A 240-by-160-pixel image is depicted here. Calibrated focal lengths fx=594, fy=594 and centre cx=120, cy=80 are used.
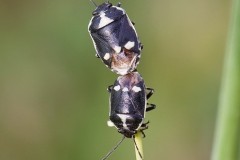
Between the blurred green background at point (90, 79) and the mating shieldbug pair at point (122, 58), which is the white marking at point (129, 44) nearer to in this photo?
the mating shieldbug pair at point (122, 58)

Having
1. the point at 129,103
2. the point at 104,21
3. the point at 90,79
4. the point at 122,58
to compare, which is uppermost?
the point at 104,21

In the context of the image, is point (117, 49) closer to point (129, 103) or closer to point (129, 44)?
point (129, 44)

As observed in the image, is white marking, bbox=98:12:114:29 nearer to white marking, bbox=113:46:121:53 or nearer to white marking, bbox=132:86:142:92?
white marking, bbox=113:46:121:53
